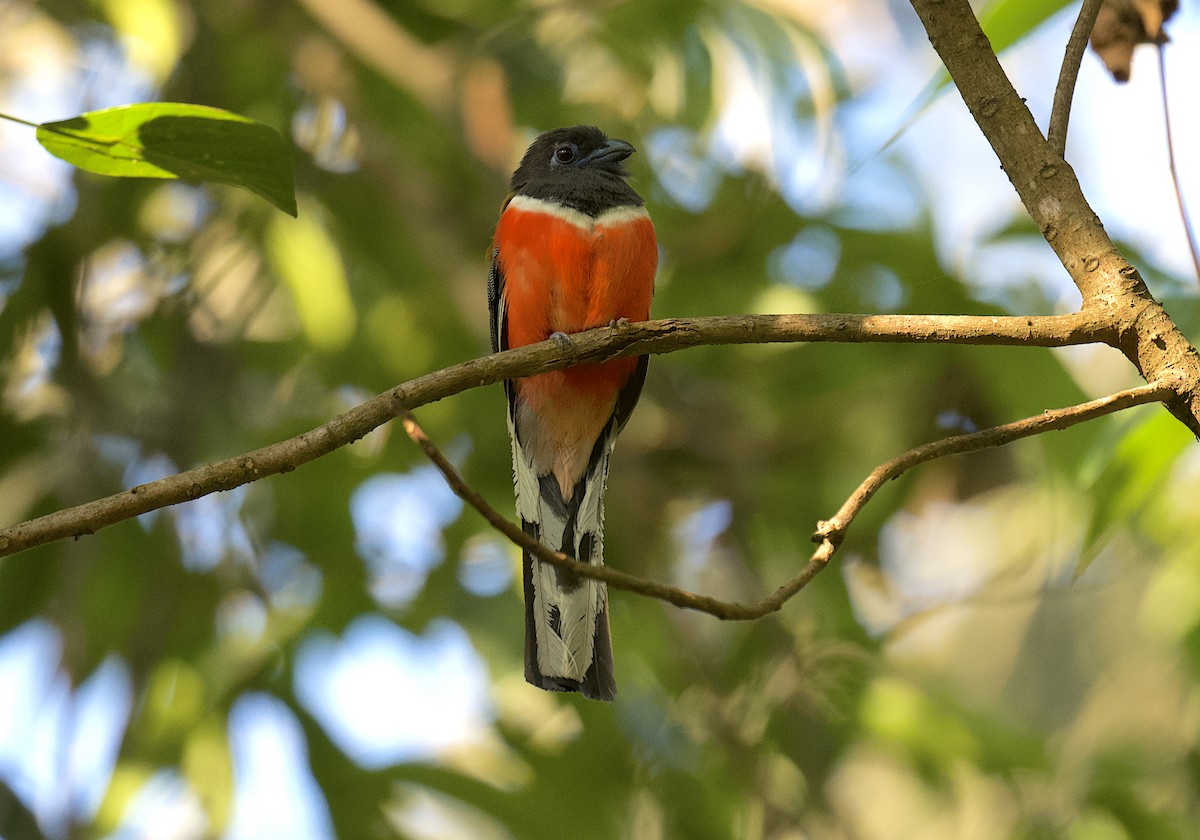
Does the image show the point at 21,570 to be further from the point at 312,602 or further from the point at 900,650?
the point at 900,650

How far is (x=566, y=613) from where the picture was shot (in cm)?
323

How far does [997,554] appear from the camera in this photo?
6.88 meters

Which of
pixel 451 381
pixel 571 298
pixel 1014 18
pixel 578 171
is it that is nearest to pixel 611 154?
pixel 578 171

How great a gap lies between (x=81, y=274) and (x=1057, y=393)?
381 cm

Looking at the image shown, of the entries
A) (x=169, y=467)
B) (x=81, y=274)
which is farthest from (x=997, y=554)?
(x=81, y=274)

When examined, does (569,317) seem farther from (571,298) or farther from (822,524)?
(822,524)

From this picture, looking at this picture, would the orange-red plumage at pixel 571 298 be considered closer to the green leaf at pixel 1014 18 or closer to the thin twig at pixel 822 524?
the green leaf at pixel 1014 18

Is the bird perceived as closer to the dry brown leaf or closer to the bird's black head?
the bird's black head

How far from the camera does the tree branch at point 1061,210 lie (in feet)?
6.02

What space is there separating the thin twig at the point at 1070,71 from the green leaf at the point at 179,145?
1.39m

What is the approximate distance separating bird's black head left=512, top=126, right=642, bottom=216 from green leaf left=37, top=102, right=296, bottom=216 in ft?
6.05

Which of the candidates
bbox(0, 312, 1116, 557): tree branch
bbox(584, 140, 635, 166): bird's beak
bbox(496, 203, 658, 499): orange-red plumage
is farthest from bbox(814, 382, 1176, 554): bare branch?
bbox(584, 140, 635, 166): bird's beak

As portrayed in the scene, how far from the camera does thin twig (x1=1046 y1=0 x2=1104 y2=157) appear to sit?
2.05m

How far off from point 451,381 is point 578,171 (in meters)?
2.15
